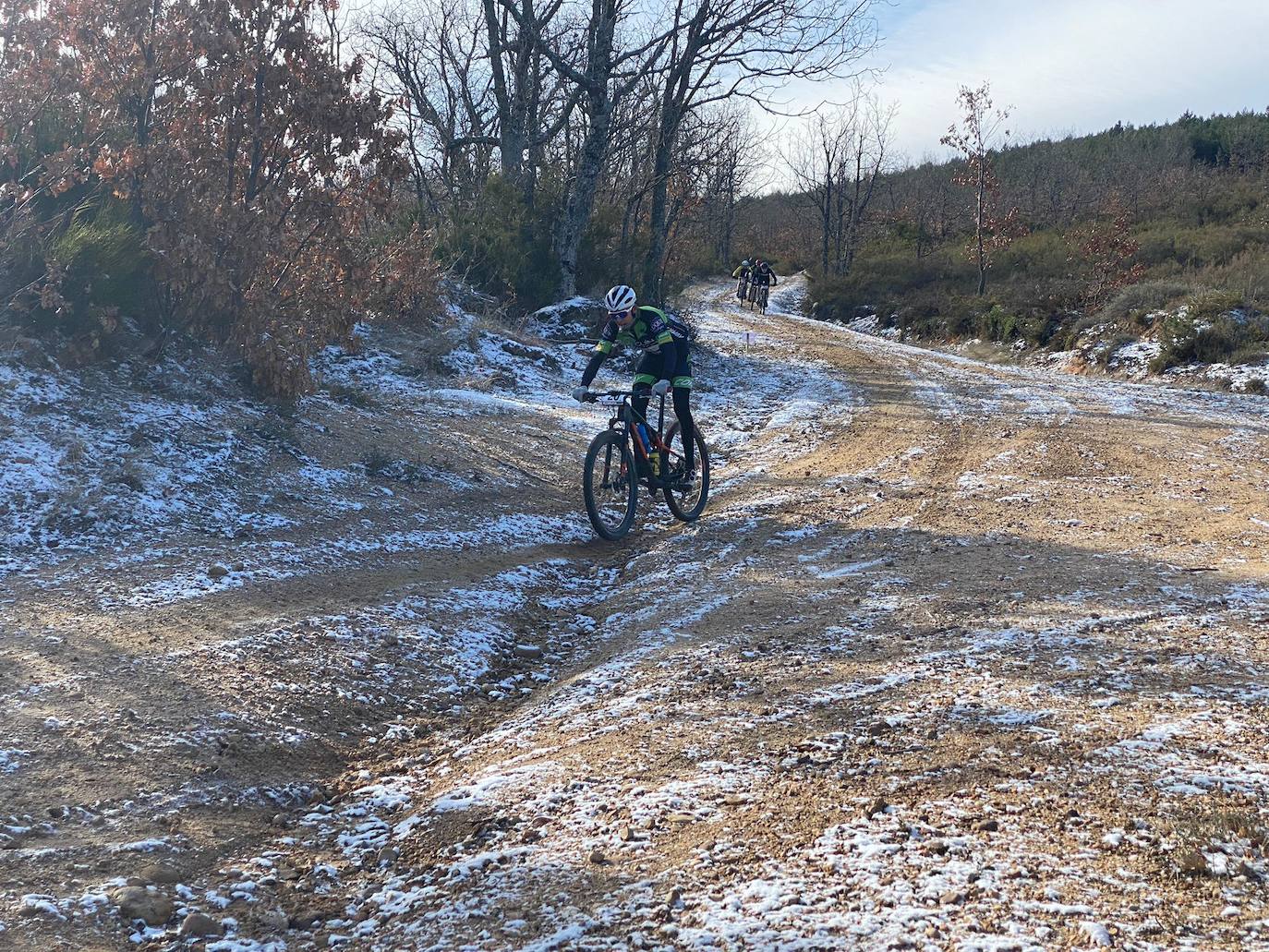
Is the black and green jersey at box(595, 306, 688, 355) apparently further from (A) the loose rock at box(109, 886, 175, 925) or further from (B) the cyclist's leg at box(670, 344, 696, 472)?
(A) the loose rock at box(109, 886, 175, 925)

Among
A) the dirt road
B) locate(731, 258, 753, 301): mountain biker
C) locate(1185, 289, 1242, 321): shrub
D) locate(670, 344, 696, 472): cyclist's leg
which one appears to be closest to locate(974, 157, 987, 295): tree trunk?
locate(731, 258, 753, 301): mountain biker

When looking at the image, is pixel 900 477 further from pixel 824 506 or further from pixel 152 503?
pixel 152 503

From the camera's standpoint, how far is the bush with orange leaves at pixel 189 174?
830 cm

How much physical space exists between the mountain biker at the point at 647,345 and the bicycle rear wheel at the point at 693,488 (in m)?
0.40

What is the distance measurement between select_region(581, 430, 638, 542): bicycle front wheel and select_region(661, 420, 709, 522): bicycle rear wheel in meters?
0.42

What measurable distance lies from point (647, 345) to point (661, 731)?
4.86m

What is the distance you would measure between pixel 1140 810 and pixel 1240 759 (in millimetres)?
589

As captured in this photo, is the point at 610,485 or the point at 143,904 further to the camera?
the point at 610,485

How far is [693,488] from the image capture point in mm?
9156

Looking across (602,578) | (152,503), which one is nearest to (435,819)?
(602,578)

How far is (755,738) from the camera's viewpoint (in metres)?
4.07

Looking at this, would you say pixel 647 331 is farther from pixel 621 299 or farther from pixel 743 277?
pixel 743 277

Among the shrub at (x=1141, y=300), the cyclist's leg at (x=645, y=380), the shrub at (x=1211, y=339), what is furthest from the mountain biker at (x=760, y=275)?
the cyclist's leg at (x=645, y=380)

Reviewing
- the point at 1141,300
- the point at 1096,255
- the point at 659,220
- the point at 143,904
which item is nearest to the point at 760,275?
the point at 1096,255
